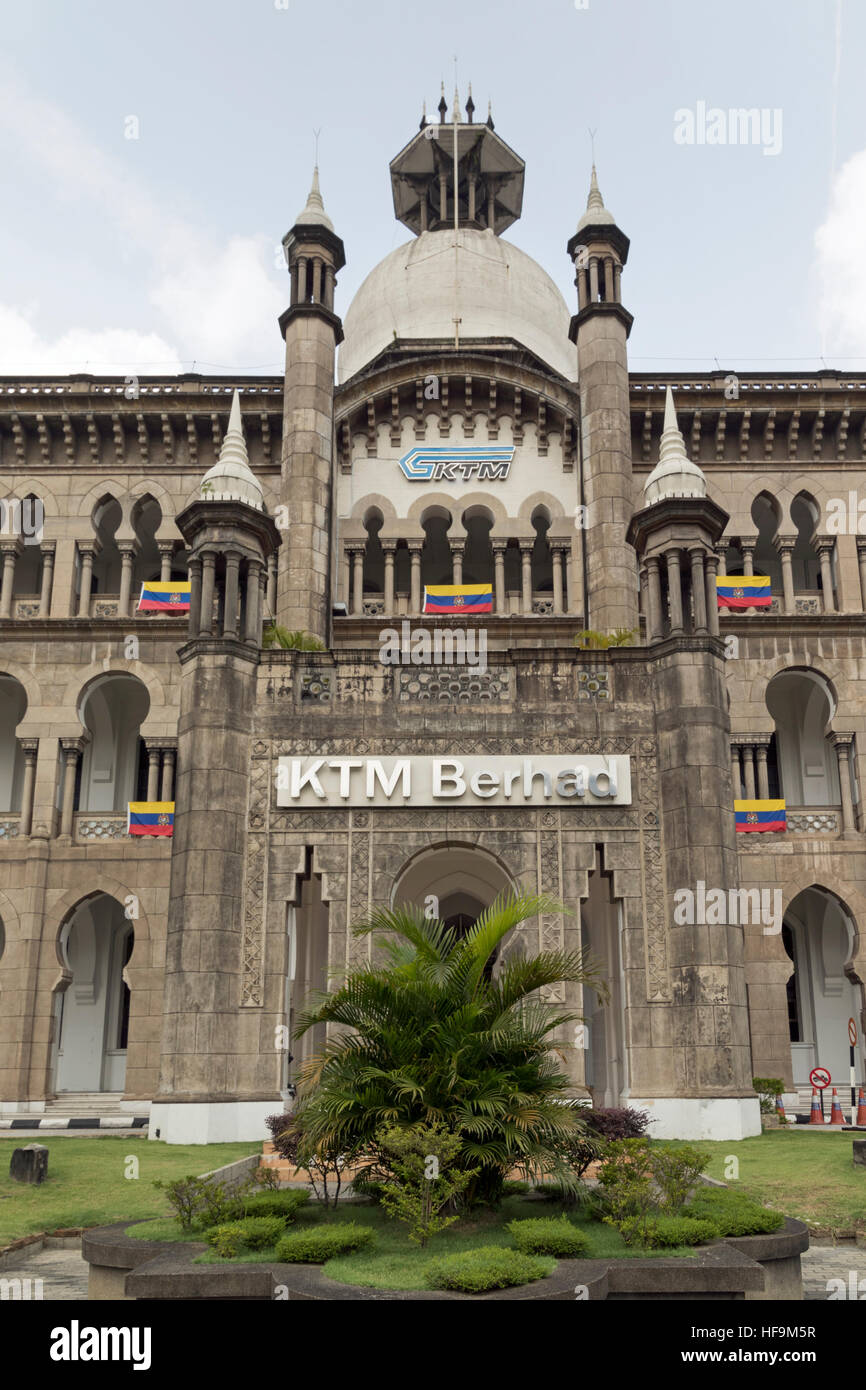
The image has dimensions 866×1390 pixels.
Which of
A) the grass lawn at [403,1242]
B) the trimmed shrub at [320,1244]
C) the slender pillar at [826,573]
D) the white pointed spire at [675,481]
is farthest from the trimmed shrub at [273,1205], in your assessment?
the slender pillar at [826,573]

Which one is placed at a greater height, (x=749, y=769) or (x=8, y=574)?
(x=8, y=574)

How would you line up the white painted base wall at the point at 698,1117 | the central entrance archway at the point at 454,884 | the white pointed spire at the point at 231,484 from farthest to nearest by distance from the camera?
the central entrance archway at the point at 454,884 < the white pointed spire at the point at 231,484 < the white painted base wall at the point at 698,1117

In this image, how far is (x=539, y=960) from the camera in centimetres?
1334

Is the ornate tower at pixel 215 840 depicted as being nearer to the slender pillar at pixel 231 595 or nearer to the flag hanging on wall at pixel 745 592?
the slender pillar at pixel 231 595

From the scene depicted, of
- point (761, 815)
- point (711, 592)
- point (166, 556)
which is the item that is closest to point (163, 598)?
point (166, 556)

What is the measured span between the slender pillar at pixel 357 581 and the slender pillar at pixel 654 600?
10.9 meters

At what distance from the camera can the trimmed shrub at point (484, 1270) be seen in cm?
951

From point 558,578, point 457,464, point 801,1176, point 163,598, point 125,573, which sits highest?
point 457,464

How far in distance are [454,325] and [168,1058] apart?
26712 millimetres

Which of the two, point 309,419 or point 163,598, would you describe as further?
point 163,598

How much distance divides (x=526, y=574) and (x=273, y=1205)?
937 inches

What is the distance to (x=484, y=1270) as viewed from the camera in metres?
9.62

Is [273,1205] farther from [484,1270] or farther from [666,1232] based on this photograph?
[666,1232]

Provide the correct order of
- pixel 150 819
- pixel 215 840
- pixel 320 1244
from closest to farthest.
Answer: pixel 320 1244 < pixel 215 840 < pixel 150 819
